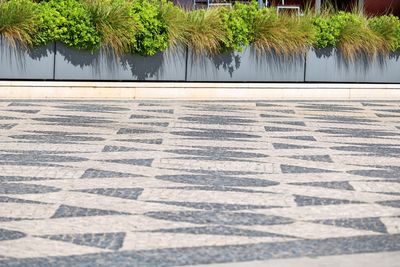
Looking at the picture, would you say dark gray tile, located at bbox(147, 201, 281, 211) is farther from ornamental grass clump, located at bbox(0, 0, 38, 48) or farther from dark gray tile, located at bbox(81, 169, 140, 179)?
ornamental grass clump, located at bbox(0, 0, 38, 48)

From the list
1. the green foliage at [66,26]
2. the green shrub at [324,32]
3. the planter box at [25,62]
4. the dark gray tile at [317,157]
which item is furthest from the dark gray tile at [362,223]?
the green shrub at [324,32]

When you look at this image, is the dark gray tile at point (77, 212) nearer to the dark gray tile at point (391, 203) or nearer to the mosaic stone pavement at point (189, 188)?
the mosaic stone pavement at point (189, 188)

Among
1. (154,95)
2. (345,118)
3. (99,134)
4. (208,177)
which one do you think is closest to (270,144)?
(99,134)

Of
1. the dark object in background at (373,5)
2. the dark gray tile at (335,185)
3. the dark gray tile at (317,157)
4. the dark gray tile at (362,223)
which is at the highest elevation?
the dark object in background at (373,5)

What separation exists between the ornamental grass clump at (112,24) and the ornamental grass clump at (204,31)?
2.67 feet

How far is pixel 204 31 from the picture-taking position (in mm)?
15094

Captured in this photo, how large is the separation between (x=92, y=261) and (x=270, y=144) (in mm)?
5177

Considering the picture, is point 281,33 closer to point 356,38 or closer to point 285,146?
point 356,38

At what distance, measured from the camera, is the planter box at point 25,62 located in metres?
14.1

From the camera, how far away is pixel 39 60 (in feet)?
47.0

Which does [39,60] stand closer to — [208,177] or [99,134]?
[99,134]

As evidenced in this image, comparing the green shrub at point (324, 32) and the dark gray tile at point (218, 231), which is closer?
the dark gray tile at point (218, 231)

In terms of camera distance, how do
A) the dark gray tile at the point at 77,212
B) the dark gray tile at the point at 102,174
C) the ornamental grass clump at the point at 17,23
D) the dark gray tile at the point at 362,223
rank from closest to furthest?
the dark gray tile at the point at 362,223 → the dark gray tile at the point at 77,212 → the dark gray tile at the point at 102,174 → the ornamental grass clump at the point at 17,23

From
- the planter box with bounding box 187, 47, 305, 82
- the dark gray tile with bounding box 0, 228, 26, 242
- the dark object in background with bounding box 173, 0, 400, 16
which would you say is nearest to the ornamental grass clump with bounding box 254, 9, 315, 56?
the planter box with bounding box 187, 47, 305, 82
